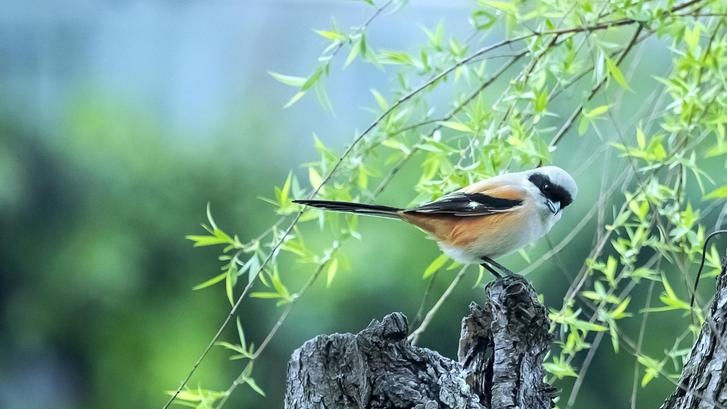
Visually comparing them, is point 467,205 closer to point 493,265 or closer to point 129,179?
point 493,265

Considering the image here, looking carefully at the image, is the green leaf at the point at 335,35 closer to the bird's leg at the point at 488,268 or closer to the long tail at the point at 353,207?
the long tail at the point at 353,207

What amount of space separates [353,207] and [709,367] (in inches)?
16.4

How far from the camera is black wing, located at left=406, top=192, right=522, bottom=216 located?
1054mm

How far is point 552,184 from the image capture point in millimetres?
1121

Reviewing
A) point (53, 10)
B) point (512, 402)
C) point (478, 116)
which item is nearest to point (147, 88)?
point (53, 10)

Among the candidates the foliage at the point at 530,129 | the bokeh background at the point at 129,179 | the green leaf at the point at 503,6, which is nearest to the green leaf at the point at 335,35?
the foliage at the point at 530,129

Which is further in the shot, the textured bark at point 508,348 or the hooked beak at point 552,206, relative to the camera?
the hooked beak at point 552,206

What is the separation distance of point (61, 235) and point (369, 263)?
36.7 inches

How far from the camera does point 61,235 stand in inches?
99.7

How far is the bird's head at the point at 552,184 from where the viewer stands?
1.11 m

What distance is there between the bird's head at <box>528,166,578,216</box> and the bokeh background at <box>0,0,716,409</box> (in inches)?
45.6

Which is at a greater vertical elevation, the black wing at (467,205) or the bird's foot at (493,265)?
the black wing at (467,205)

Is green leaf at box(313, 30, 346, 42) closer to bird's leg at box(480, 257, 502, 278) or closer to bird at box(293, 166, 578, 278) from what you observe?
bird at box(293, 166, 578, 278)

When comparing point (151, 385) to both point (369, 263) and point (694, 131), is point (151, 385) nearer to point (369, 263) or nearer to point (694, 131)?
point (369, 263)
